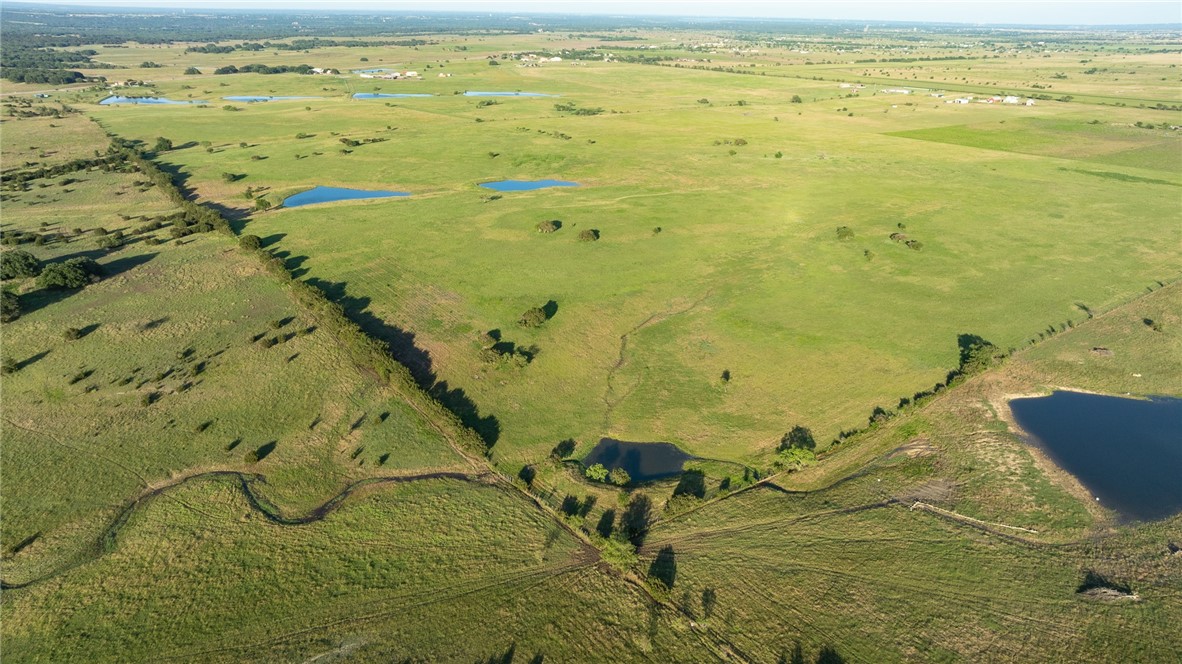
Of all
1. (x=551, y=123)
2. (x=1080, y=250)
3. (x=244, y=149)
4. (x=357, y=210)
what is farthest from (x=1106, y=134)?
(x=244, y=149)

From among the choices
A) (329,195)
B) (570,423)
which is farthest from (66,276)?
(570,423)

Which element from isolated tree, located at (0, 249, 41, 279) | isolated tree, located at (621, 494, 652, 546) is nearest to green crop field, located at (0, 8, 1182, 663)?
isolated tree, located at (621, 494, 652, 546)

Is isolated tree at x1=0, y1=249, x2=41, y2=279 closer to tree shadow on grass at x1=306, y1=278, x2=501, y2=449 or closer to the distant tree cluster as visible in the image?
the distant tree cluster

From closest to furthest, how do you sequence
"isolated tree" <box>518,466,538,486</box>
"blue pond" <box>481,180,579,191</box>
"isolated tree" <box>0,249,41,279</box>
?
"isolated tree" <box>518,466,538,486</box>
"isolated tree" <box>0,249,41,279</box>
"blue pond" <box>481,180,579,191</box>

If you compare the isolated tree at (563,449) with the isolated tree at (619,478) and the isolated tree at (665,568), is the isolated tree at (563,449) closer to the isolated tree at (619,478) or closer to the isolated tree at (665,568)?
the isolated tree at (619,478)

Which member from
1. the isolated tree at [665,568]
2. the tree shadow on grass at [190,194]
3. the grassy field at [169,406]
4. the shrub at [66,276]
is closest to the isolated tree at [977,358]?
the isolated tree at [665,568]
